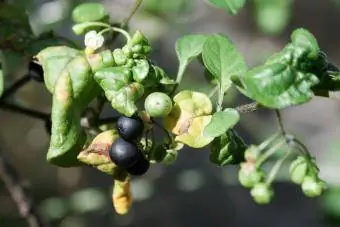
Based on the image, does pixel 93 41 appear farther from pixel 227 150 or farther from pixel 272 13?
pixel 272 13

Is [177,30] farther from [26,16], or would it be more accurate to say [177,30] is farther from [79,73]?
[79,73]

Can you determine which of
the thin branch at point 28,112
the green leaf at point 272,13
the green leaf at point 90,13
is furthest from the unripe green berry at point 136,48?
the green leaf at point 272,13

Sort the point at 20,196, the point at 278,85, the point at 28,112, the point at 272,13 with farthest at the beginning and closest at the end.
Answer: the point at 272,13
the point at 20,196
the point at 28,112
the point at 278,85

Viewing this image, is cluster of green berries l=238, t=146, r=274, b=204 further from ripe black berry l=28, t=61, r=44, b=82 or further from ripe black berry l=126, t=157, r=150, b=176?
ripe black berry l=28, t=61, r=44, b=82

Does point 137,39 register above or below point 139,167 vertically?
above

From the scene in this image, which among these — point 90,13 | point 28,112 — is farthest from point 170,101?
point 28,112

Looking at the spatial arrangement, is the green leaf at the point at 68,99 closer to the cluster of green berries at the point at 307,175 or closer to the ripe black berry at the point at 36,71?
the ripe black berry at the point at 36,71

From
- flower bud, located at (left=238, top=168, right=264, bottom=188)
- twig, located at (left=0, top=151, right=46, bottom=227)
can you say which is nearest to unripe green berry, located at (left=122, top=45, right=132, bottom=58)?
flower bud, located at (left=238, top=168, right=264, bottom=188)
